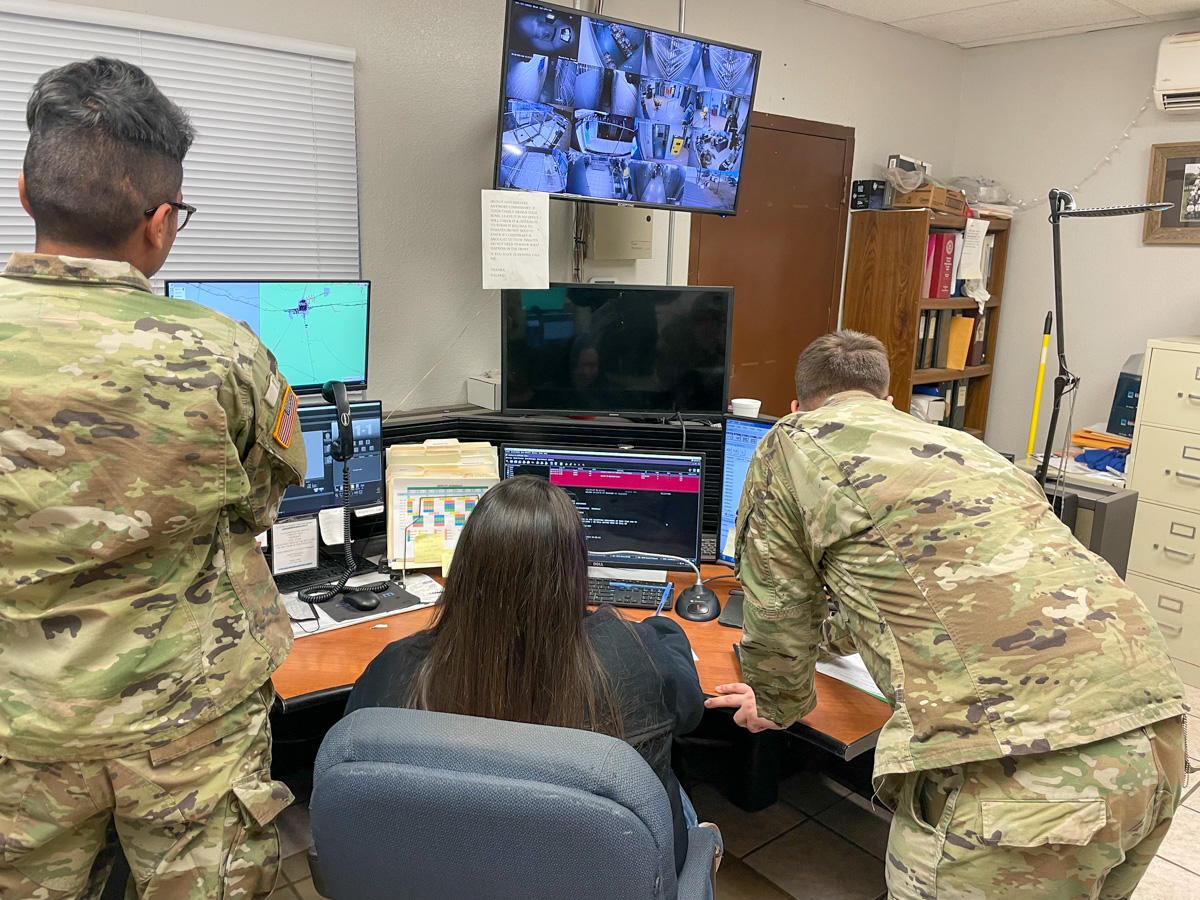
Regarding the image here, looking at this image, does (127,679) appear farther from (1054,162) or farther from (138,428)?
(1054,162)

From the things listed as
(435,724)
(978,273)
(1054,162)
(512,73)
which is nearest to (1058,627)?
(435,724)

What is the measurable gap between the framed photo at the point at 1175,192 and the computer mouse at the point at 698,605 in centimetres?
298

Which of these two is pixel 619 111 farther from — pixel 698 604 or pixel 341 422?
pixel 698 604

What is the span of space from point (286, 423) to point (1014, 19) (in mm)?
3757

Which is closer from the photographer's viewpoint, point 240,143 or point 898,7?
point 240,143

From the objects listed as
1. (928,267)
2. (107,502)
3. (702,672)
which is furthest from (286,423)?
(928,267)

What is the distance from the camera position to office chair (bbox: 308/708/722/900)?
86cm

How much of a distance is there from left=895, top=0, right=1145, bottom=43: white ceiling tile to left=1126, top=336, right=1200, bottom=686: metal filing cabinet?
141 cm

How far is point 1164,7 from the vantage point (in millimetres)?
3449

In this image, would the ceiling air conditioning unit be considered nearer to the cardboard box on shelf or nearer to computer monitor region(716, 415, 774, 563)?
the cardboard box on shelf

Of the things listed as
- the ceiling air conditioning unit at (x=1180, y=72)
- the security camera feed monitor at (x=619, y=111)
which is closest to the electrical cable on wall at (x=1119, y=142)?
the ceiling air conditioning unit at (x=1180, y=72)

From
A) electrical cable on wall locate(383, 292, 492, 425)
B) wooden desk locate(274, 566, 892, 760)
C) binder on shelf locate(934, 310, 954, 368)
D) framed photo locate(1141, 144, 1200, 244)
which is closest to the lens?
wooden desk locate(274, 566, 892, 760)

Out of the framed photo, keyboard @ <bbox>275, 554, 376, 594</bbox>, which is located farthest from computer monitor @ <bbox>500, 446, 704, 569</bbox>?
the framed photo

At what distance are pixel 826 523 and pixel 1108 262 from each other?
3.31 meters
